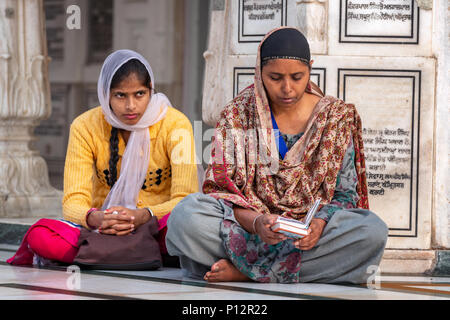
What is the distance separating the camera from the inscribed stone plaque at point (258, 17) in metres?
4.71

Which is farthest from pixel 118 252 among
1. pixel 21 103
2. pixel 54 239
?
pixel 21 103

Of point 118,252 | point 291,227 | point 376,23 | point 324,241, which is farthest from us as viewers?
point 376,23

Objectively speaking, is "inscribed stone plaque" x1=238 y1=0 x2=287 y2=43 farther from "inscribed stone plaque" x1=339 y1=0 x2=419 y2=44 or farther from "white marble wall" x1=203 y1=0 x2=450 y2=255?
"inscribed stone plaque" x1=339 y1=0 x2=419 y2=44

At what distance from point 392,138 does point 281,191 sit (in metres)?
0.88

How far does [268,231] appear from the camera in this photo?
3699mm

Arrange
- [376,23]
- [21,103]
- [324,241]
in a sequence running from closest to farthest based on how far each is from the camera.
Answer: [324,241]
[376,23]
[21,103]

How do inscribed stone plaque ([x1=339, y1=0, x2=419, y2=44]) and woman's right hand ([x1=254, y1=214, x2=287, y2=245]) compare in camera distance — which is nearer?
woman's right hand ([x1=254, y1=214, x2=287, y2=245])

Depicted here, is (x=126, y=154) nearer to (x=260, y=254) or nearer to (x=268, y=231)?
(x=260, y=254)

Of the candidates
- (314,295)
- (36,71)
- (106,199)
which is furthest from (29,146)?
(314,295)

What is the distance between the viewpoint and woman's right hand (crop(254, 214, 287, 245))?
368 cm

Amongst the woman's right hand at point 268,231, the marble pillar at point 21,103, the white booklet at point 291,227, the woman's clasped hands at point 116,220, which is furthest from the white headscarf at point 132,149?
the marble pillar at point 21,103

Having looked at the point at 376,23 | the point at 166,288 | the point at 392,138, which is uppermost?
the point at 376,23

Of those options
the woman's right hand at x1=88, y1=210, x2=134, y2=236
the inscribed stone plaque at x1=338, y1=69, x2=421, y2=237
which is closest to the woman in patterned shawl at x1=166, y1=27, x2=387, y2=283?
the woman's right hand at x1=88, y1=210, x2=134, y2=236

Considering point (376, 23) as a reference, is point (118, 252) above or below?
below
